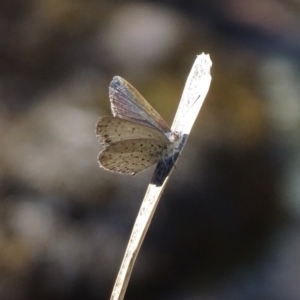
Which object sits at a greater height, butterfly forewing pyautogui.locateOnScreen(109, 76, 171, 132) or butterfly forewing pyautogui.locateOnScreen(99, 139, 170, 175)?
butterfly forewing pyautogui.locateOnScreen(109, 76, 171, 132)

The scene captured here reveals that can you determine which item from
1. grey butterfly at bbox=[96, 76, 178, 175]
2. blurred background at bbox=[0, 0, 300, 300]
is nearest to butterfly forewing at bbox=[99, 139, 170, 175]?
grey butterfly at bbox=[96, 76, 178, 175]

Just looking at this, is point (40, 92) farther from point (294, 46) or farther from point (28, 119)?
point (294, 46)

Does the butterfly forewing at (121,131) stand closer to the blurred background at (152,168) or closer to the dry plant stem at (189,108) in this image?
the dry plant stem at (189,108)

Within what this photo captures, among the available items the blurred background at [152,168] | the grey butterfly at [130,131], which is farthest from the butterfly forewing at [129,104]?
the blurred background at [152,168]

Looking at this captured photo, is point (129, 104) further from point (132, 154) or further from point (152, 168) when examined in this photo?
point (152, 168)

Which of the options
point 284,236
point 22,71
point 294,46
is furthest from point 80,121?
point 294,46

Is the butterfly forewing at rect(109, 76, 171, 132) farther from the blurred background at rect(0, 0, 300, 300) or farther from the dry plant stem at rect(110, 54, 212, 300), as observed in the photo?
the blurred background at rect(0, 0, 300, 300)
